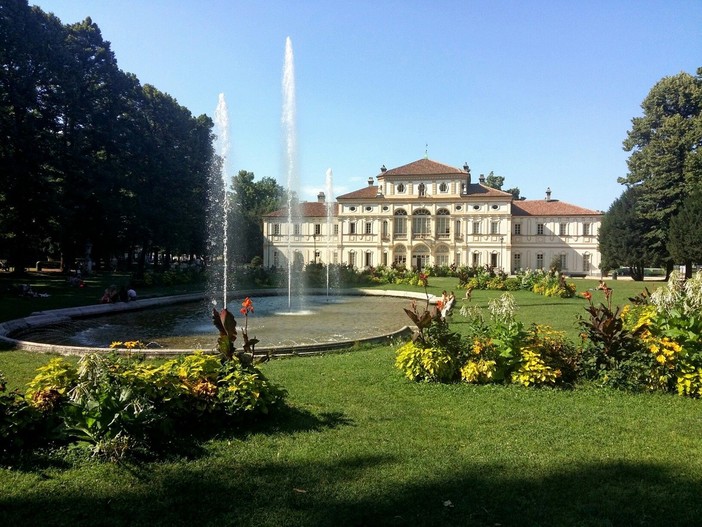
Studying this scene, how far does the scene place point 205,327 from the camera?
1291cm

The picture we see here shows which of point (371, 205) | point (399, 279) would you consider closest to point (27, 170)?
point (399, 279)

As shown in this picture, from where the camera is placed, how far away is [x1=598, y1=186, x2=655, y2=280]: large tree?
38.9m

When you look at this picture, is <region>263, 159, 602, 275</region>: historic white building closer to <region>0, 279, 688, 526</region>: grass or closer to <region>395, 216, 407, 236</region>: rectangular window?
<region>395, 216, 407, 236</region>: rectangular window

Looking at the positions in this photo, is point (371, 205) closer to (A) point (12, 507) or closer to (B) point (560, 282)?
(B) point (560, 282)

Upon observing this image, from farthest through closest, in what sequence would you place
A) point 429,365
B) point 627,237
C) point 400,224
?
point 400,224 < point 627,237 < point 429,365

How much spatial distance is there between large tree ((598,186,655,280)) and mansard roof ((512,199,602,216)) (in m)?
11.4

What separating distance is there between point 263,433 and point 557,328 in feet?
30.8

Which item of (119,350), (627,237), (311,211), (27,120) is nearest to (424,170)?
(311,211)

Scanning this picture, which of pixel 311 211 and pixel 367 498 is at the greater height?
pixel 311 211

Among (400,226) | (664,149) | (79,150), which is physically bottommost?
(400,226)

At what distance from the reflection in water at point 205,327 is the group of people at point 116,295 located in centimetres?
120

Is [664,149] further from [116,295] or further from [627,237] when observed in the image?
[116,295]

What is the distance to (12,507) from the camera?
133 inches

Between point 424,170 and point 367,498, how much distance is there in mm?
51820
